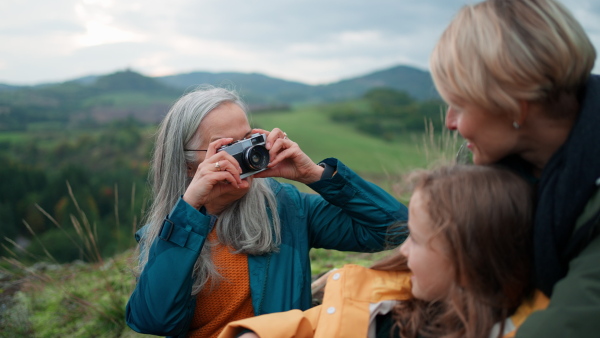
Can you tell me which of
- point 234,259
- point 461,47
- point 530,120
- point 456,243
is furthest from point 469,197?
point 234,259

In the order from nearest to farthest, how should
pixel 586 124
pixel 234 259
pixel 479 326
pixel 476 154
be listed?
pixel 586 124, pixel 479 326, pixel 476 154, pixel 234 259

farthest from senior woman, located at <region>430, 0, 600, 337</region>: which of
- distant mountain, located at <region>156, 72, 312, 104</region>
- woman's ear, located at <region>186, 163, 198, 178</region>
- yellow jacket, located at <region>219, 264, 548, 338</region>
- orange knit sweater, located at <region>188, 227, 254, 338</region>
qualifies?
distant mountain, located at <region>156, 72, 312, 104</region>

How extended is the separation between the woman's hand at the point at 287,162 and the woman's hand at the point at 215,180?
18 cm

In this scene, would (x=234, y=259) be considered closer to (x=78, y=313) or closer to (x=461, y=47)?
(x=461, y=47)

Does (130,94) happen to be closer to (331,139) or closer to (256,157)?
(331,139)

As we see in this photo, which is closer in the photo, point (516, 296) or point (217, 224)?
point (516, 296)

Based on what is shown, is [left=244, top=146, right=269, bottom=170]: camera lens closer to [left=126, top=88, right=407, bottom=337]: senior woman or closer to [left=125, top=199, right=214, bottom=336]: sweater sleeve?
[left=126, top=88, right=407, bottom=337]: senior woman

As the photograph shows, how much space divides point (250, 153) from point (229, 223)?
404mm

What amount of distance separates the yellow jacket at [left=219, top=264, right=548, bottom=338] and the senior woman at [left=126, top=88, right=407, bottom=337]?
507 mm

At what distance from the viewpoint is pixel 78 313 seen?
4.25m

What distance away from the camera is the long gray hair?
2.37 m

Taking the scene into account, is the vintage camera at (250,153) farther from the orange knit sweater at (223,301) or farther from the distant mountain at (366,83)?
the distant mountain at (366,83)

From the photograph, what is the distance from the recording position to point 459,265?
1.45 metres

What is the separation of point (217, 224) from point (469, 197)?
1391 millimetres
